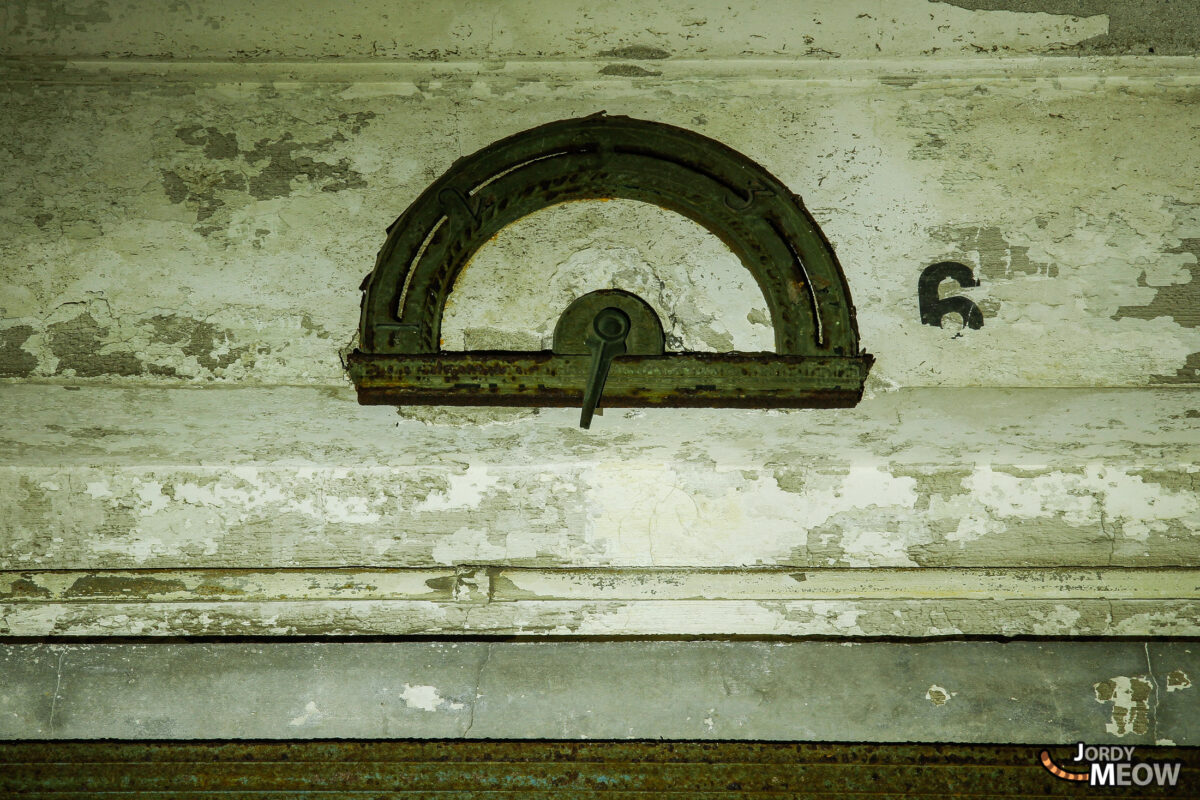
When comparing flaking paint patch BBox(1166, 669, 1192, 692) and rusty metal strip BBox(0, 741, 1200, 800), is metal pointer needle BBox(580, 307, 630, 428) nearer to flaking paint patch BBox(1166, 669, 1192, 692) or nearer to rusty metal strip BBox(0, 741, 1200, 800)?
rusty metal strip BBox(0, 741, 1200, 800)

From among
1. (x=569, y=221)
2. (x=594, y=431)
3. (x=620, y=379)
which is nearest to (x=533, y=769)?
(x=594, y=431)

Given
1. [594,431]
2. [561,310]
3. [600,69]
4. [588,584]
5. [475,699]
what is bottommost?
[475,699]

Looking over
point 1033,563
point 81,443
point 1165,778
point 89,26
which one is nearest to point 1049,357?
point 1033,563

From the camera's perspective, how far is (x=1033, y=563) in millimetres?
1379

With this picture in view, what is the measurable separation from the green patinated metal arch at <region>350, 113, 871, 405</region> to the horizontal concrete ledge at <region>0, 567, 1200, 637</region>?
0.38m

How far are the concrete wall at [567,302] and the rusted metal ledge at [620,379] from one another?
10 cm

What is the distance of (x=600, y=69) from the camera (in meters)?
1.43

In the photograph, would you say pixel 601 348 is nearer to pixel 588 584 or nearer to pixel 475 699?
pixel 588 584

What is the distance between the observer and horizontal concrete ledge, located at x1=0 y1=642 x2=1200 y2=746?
53.7 inches

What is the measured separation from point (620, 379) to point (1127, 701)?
121 cm

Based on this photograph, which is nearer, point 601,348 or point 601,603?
point 601,348

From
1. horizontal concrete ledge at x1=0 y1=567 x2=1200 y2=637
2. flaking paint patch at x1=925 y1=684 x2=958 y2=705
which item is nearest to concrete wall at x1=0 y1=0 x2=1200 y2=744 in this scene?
horizontal concrete ledge at x1=0 y1=567 x2=1200 y2=637

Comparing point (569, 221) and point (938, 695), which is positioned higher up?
point (569, 221)

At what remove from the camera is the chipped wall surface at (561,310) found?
4.51ft
